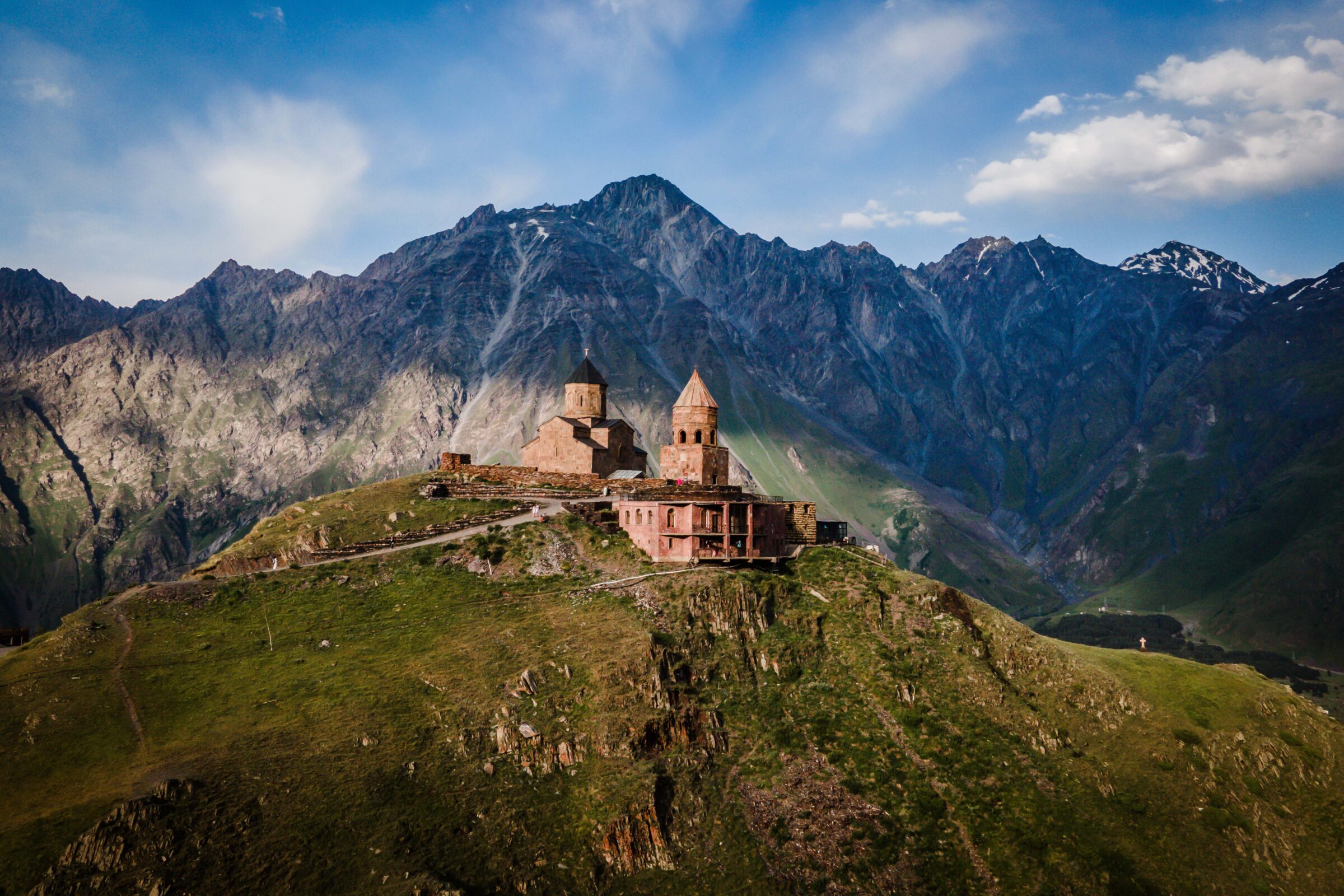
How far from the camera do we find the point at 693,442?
8662 centimetres

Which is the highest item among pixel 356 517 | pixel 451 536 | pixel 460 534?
pixel 356 517

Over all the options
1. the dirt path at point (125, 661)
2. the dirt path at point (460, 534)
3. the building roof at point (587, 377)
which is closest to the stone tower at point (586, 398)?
the building roof at point (587, 377)

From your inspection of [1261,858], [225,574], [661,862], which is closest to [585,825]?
[661,862]

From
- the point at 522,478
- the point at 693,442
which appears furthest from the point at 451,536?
the point at 693,442

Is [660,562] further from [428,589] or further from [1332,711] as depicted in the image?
[1332,711]

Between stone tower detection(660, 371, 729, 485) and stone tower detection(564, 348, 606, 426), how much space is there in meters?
18.6

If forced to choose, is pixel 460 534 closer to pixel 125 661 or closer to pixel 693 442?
pixel 125 661

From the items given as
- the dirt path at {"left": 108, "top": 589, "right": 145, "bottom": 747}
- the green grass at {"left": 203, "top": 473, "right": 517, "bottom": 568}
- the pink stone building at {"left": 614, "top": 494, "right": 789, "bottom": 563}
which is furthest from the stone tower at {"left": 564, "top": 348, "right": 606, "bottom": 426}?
the dirt path at {"left": 108, "top": 589, "right": 145, "bottom": 747}

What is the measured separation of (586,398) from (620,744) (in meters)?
57.6

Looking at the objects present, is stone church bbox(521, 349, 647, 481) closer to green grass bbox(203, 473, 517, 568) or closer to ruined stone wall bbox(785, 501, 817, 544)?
green grass bbox(203, 473, 517, 568)

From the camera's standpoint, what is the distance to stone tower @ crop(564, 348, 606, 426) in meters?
104

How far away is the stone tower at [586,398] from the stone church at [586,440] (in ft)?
0.21

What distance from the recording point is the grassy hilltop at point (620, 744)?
41.8m

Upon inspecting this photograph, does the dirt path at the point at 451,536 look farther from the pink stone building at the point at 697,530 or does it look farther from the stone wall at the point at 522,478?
the pink stone building at the point at 697,530
